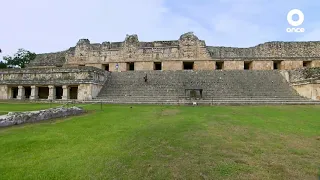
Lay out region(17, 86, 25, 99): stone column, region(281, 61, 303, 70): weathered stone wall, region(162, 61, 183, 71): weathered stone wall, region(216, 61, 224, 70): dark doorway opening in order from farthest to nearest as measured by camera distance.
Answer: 1. region(216, 61, 224, 70): dark doorway opening
2. region(162, 61, 183, 71): weathered stone wall
3. region(281, 61, 303, 70): weathered stone wall
4. region(17, 86, 25, 99): stone column

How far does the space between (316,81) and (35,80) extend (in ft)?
61.5

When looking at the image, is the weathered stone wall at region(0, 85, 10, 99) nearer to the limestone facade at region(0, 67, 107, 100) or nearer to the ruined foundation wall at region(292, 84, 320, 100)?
the limestone facade at region(0, 67, 107, 100)

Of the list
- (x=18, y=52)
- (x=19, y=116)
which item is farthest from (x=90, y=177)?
(x=18, y=52)

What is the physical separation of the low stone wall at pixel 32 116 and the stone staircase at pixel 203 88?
5.05m

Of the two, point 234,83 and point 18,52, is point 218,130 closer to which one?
point 234,83

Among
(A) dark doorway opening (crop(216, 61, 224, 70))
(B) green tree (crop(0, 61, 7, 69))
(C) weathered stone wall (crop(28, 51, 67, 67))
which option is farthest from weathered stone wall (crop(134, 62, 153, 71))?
(B) green tree (crop(0, 61, 7, 69))

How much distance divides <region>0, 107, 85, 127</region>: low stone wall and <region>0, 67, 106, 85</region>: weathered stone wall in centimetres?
729

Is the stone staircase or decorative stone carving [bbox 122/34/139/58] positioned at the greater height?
decorative stone carving [bbox 122/34/139/58]

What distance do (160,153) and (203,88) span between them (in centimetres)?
1223

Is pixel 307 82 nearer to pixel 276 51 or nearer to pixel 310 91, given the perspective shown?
pixel 310 91

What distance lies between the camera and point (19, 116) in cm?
656

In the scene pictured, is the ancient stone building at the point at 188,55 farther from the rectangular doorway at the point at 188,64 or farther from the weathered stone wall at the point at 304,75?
the weathered stone wall at the point at 304,75

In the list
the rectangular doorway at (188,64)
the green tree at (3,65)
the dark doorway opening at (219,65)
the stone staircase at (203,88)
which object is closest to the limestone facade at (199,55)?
the dark doorway opening at (219,65)

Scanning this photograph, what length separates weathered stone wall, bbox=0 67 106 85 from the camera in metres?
15.9
